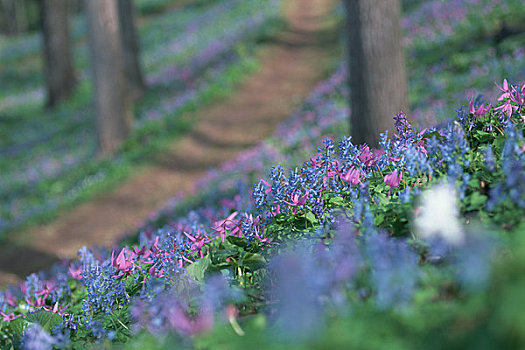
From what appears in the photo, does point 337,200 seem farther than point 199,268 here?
Yes

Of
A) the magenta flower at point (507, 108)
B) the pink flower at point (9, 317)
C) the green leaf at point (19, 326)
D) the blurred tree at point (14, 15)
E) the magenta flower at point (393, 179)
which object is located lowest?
the pink flower at point (9, 317)

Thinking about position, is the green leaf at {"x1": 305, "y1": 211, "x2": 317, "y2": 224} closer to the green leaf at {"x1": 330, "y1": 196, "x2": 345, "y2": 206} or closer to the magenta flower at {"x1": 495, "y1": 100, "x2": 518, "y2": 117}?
the green leaf at {"x1": 330, "y1": 196, "x2": 345, "y2": 206}

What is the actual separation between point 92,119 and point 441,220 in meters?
15.8

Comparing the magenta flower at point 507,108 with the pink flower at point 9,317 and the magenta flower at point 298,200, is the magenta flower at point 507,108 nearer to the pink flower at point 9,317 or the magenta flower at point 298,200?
the magenta flower at point 298,200

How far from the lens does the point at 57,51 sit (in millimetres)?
18219

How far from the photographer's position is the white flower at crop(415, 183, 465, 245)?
191cm

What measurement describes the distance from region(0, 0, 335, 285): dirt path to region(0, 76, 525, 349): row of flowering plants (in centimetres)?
520

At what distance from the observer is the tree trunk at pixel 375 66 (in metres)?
5.47

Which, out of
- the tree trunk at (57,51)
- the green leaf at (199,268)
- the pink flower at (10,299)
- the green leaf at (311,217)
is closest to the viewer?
the green leaf at (199,268)

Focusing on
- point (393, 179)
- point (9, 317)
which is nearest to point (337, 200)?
point (393, 179)

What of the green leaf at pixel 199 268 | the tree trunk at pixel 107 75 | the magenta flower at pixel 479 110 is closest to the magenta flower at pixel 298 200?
the green leaf at pixel 199 268

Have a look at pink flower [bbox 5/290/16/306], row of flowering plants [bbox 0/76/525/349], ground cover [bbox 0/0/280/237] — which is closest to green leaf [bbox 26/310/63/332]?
row of flowering plants [bbox 0/76/525/349]

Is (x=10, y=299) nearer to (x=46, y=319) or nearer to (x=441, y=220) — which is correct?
(x=46, y=319)

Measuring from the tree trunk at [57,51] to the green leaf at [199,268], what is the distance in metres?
17.3
